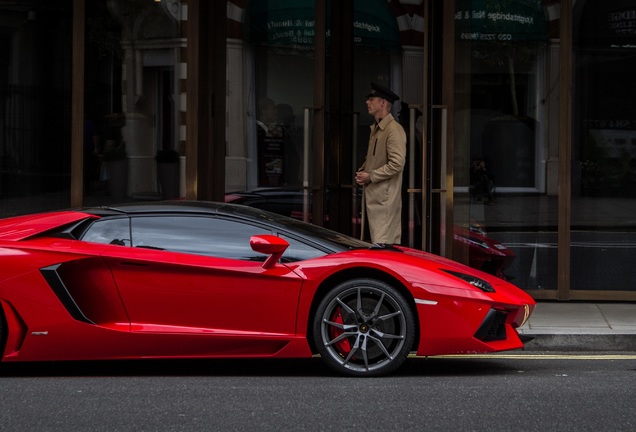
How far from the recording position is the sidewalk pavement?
358 inches

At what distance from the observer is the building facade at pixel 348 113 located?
11625 mm

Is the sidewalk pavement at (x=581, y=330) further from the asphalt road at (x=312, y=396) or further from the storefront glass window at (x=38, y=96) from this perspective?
the storefront glass window at (x=38, y=96)

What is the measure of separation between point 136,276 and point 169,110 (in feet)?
17.3

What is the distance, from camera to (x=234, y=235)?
7.60 meters

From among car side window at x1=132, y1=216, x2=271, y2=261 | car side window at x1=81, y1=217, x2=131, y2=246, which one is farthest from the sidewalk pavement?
car side window at x1=81, y1=217, x2=131, y2=246

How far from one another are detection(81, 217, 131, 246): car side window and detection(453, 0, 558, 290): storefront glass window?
5015 mm

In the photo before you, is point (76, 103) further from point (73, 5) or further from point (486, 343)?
point (486, 343)

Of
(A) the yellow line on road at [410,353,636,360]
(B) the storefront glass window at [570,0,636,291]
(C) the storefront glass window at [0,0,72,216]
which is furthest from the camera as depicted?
(C) the storefront glass window at [0,0,72,216]

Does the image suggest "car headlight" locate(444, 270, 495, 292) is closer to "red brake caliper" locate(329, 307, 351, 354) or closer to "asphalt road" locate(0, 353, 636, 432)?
"asphalt road" locate(0, 353, 636, 432)

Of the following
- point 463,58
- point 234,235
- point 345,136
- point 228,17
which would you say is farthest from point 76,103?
point 234,235

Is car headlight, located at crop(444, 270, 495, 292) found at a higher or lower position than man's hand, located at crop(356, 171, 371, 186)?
lower

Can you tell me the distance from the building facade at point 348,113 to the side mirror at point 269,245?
471 cm

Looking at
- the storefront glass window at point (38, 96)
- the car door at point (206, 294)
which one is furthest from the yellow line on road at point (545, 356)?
the storefront glass window at point (38, 96)

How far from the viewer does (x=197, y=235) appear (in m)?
7.58
